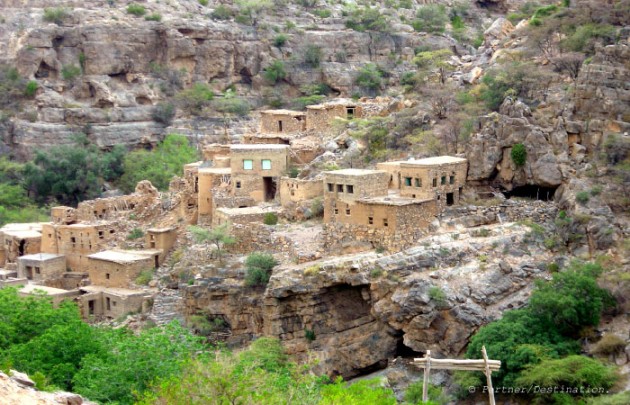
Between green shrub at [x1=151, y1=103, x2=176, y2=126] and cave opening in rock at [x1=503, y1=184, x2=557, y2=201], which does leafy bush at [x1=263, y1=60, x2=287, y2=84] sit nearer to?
Answer: green shrub at [x1=151, y1=103, x2=176, y2=126]

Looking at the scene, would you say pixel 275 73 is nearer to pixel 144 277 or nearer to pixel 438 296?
pixel 144 277

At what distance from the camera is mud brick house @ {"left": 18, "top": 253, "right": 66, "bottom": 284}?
45.5m

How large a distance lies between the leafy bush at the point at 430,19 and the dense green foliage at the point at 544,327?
46.6m

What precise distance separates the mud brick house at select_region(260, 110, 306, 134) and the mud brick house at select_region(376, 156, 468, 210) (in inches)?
395

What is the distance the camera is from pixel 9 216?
58.7 meters

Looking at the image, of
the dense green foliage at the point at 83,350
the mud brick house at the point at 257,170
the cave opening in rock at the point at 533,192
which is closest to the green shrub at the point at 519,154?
the cave opening in rock at the point at 533,192

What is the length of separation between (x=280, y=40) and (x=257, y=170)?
37169 mm

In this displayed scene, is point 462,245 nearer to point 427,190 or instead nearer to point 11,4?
point 427,190

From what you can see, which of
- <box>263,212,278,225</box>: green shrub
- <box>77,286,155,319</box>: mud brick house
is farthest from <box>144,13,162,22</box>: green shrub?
<box>263,212,278,225</box>: green shrub

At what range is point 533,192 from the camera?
42.2 metres

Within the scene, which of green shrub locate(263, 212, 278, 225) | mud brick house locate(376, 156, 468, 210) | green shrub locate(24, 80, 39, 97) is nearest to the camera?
mud brick house locate(376, 156, 468, 210)

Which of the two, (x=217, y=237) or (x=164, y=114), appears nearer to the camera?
(x=217, y=237)

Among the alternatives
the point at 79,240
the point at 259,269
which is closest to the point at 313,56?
the point at 79,240

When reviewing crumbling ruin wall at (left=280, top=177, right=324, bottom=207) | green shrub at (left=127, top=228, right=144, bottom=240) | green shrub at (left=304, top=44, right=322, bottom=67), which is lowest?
green shrub at (left=127, top=228, right=144, bottom=240)
